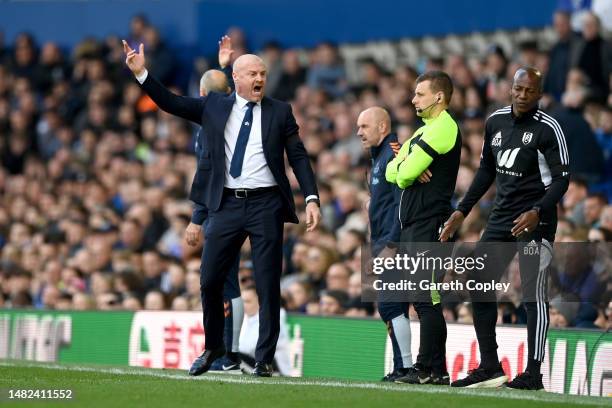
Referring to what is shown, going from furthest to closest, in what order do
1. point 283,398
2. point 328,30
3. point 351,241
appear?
point 328,30, point 351,241, point 283,398

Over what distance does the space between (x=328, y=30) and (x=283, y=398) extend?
12.8 m

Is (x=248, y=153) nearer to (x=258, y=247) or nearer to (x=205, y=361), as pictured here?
(x=258, y=247)

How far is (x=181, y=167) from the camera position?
1892 centimetres

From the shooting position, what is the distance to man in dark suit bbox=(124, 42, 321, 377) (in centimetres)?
937

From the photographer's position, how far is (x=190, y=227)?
10.0 m

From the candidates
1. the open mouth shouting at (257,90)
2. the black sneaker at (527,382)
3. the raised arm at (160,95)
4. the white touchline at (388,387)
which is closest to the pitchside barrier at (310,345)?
the black sneaker at (527,382)

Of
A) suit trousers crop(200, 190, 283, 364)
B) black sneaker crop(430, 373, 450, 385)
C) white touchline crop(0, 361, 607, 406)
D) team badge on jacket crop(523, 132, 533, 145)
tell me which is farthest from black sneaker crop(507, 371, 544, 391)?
suit trousers crop(200, 190, 283, 364)

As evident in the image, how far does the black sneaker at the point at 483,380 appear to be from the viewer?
9102mm

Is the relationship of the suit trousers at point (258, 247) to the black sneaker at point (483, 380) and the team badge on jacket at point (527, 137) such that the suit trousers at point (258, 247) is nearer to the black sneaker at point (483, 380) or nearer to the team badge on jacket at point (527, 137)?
the black sneaker at point (483, 380)

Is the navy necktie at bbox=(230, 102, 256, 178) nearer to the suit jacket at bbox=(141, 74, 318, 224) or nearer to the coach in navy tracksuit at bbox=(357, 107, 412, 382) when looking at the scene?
the suit jacket at bbox=(141, 74, 318, 224)

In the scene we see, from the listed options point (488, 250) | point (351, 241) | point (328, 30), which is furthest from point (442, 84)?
point (328, 30)

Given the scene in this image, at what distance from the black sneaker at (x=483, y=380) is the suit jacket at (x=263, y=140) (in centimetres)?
161

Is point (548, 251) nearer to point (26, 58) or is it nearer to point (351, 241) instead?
point (351, 241)

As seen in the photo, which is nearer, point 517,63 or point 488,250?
point 488,250
